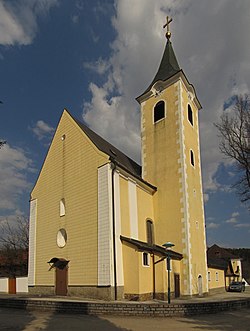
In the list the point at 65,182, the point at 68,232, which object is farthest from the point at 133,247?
the point at 65,182

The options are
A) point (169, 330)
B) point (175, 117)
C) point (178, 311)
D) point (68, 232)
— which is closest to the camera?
point (169, 330)

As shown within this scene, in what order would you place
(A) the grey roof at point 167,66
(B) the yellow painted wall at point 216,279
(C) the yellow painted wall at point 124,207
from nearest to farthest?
1. (C) the yellow painted wall at point 124,207
2. (A) the grey roof at point 167,66
3. (B) the yellow painted wall at point 216,279

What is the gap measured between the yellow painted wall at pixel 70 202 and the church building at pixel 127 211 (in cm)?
7

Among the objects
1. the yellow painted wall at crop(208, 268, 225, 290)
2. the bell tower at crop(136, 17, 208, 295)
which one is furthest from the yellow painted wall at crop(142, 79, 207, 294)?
the yellow painted wall at crop(208, 268, 225, 290)

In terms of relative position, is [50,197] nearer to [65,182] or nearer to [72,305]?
[65,182]

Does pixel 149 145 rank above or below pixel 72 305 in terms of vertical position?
above

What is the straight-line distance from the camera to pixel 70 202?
2245 cm

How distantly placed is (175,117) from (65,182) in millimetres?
10057

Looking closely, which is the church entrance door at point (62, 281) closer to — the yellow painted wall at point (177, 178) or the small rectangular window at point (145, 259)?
the small rectangular window at point (145, 259)

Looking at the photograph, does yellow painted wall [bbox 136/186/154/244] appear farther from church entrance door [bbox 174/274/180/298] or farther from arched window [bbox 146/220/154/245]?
church entrance door [bbox 174/274/180/298]

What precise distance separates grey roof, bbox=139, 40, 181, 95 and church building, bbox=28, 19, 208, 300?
0.28m

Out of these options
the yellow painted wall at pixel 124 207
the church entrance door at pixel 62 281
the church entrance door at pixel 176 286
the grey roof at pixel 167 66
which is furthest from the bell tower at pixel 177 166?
the church entrance door at pixel 62 281

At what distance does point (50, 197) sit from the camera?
24.5 metres

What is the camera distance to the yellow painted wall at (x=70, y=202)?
20.4 m
